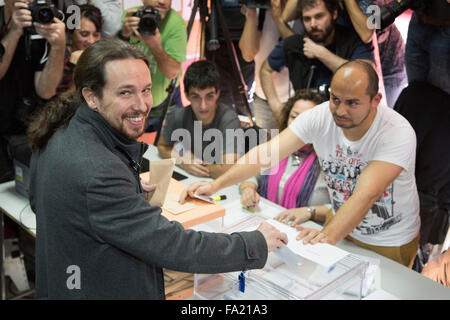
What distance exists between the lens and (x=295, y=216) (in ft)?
7.64

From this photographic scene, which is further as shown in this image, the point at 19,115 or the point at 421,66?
the point at 19,115

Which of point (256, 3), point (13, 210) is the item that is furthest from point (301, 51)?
point (13, 210)

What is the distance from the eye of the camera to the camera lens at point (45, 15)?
2.72m

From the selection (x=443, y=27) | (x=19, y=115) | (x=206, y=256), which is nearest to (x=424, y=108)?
(x=443, y=27)

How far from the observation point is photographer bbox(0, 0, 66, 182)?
9.06 ft

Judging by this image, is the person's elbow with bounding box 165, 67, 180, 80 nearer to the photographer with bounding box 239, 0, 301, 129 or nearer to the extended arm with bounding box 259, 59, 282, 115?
the photographer with bounding box 239, 0, 301, 129

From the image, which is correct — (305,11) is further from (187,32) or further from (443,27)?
(187,32)

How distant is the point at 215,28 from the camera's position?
11.1ft

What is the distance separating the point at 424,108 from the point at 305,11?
0.92 m

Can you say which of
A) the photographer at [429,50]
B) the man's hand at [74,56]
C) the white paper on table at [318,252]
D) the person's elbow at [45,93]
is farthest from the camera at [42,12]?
the photographer at [429,50]

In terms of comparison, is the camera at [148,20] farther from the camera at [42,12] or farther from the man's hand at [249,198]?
the man's hand at [249,198]

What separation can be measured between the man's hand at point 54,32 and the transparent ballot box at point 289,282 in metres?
1.86

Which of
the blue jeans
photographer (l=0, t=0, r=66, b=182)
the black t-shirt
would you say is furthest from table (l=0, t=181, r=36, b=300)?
the blue jeans

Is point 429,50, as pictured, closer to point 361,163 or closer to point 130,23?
point 361,163
